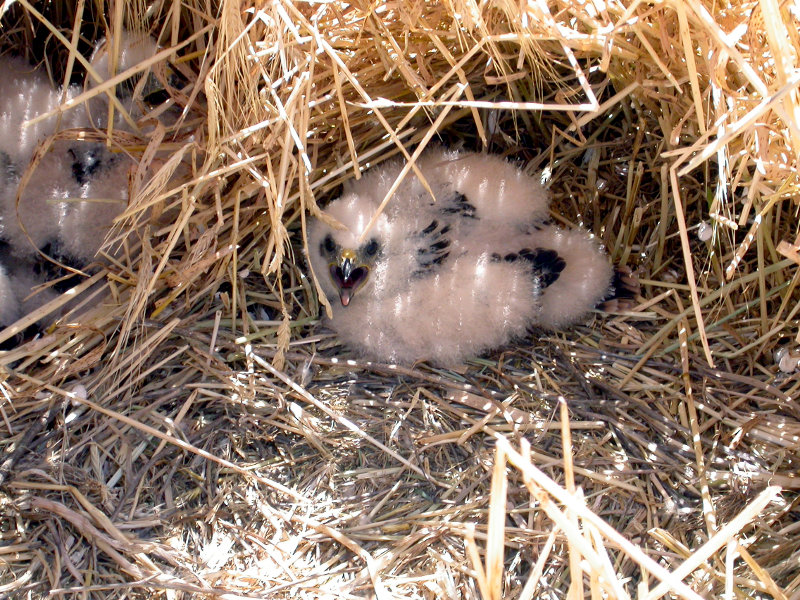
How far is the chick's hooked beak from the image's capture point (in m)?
2.58

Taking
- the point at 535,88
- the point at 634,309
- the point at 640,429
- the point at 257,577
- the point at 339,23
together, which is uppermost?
the point at 339,23

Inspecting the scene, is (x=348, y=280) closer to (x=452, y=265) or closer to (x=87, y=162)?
(x=452, y=265)

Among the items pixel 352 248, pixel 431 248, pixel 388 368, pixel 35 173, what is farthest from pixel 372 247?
pixel 35 173

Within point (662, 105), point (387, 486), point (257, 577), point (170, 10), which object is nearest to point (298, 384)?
point (387, 486)

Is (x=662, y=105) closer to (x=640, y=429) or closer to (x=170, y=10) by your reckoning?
(x=640, y=429)

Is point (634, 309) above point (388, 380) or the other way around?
above

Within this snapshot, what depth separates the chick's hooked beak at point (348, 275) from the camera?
2.58m

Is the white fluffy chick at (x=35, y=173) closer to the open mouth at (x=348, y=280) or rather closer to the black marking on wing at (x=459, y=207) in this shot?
the open mouth at (x=348, y=280)

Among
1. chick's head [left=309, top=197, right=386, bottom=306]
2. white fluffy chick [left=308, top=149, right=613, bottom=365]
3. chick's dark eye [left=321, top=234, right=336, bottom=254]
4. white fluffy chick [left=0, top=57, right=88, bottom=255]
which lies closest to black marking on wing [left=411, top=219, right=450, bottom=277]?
white fluffy chick [left=308, top=149, right=613, bottom=365]

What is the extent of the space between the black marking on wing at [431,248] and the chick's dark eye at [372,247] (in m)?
0.15

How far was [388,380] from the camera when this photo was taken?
99.0 inches

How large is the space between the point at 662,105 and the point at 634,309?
28.9 inches

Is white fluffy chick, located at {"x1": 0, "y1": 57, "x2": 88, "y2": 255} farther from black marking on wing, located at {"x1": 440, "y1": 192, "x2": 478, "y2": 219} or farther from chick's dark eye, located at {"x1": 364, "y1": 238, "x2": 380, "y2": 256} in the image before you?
black marking on wing, located at {"x1": 440, "y1": 192, "x2": 478, "y2": 219}

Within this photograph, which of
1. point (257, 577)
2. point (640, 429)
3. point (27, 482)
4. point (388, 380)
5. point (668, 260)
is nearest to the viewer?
point (257, 577)
